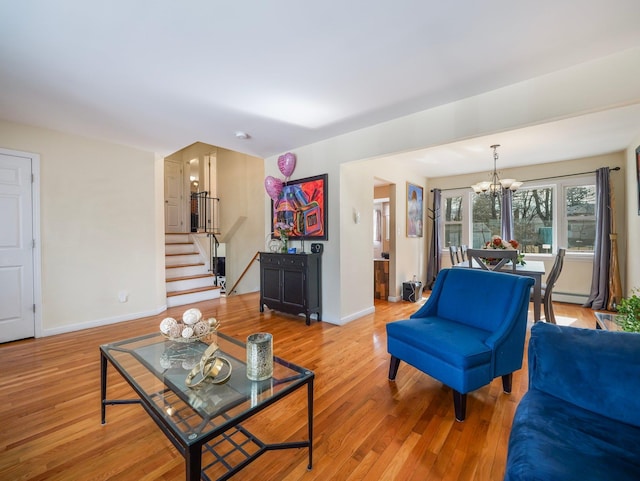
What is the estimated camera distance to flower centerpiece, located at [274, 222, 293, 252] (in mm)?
4191

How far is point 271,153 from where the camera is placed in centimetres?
443

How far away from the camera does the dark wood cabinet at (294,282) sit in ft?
12.5

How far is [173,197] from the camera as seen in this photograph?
768cm

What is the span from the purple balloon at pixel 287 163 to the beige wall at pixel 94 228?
6.30 feet

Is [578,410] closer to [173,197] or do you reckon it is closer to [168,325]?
[168,325]

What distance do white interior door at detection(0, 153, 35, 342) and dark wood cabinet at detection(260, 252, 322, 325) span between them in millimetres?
2725

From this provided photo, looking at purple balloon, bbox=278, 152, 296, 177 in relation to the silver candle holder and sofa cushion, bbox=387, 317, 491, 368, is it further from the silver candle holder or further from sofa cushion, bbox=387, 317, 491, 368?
the silver candle holder

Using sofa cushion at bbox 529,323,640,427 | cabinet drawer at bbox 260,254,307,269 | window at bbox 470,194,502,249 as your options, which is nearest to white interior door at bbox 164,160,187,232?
cabinet drawer at bbox 260,254,307,269

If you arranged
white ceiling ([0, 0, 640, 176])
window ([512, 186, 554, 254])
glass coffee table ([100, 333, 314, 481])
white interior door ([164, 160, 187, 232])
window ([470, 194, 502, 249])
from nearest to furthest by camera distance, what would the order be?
glass coffee table ([100, 333, 314, 481])
white ceiling ([0, 0, 640, 176])
window ([512, 186, 554, 254])
window ([470, 194, 502, 249])
white interior door ([164, 160, 187, 232])

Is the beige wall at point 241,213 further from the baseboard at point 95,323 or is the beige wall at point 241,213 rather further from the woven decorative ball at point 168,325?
the woven decorative ball at point 168,325

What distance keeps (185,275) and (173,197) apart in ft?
10.5

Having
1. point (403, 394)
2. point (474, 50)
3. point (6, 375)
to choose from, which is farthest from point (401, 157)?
point (6, 375)

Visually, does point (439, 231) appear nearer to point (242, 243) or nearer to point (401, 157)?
point (401, 157)

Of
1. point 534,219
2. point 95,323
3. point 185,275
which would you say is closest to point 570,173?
point 534,219
